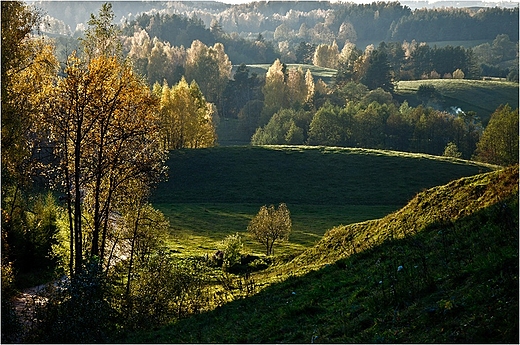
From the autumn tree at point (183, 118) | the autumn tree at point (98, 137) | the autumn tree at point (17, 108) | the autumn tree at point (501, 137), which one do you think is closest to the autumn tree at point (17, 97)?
the autumn tree at point (17, 108)

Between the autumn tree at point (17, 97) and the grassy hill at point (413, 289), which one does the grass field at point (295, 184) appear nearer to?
the autumn tree at point (17, 97)

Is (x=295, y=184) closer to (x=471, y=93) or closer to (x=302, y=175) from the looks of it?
(x=302, y=175)

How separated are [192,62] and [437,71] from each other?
95.6m

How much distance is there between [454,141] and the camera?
350ft

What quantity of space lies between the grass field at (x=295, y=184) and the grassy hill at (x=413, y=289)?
131 feet

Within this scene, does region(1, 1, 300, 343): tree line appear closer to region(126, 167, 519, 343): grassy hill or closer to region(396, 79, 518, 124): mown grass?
region(126, 167, 519, 343): grassy hill

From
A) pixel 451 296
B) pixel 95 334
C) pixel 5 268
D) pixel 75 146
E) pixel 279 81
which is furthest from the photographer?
pixel 279 81

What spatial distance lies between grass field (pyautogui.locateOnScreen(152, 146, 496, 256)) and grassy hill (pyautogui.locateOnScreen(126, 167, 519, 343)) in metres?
39.9

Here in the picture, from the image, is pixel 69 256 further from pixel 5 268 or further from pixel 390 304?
pixel 390 304

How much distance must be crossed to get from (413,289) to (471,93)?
168 m

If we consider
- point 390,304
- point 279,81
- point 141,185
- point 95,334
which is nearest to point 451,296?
point 390,304

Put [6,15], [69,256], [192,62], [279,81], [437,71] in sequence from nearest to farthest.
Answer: [6,15]
[69,256]
[279,81]
[192,62]
[437,71]

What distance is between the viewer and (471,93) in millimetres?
165000

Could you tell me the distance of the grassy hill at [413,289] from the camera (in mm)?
10078
